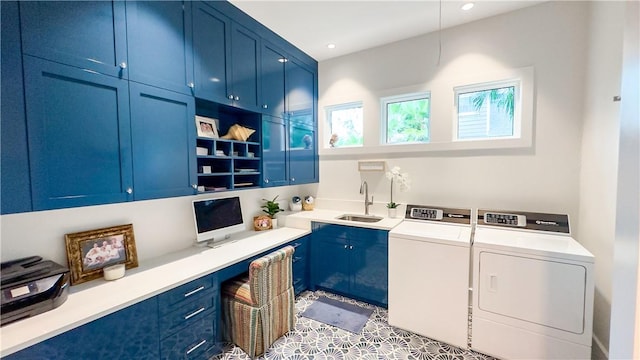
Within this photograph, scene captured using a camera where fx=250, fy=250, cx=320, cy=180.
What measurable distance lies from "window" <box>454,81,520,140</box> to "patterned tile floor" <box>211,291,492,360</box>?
2016 millimetres

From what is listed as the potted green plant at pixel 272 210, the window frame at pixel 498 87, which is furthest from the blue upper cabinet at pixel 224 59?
the window frame at pixel 498 87

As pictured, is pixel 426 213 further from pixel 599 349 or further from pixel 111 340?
pixel 111 340

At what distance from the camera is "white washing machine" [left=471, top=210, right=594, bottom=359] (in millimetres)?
1665

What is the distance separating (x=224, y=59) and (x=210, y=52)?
5.3 inches

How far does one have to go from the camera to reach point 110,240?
5.66 feet

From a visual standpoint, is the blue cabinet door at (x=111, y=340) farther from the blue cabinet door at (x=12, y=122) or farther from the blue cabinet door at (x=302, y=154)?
the blue cabinet door at (x=302, y=154)

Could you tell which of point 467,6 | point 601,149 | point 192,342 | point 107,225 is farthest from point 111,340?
point 467,6

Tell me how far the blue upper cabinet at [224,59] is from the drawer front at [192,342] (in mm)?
1697

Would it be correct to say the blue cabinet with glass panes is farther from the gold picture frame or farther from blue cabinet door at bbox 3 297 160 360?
blue cabinet door at bbox 3 297 160 360

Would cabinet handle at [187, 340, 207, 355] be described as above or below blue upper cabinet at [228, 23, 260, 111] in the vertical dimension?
below

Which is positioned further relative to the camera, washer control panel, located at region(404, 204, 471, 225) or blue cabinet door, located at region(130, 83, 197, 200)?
washer control panel, located at region(404, 204, 471, 225)

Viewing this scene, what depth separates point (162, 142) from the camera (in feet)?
5.71

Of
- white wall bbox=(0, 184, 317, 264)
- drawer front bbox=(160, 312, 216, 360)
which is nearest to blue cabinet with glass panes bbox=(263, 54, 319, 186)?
white wall bbox=(0, 184, 317, 264)

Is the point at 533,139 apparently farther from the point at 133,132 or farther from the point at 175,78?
the point at 133,132
